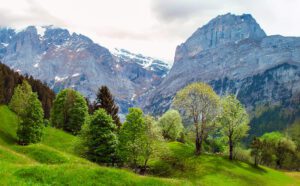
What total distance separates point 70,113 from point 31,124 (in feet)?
115

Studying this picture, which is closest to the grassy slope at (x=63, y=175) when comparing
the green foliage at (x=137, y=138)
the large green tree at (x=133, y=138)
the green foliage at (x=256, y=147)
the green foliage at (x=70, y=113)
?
the large green tree at (x=133, y=138)

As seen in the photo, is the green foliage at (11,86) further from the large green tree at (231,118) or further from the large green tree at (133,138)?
the large green tree at (231,118)

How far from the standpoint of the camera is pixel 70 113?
365 ft

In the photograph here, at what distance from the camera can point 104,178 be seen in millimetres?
37688

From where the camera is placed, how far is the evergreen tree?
75331mm

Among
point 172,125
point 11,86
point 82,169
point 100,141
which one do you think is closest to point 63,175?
point 82,169

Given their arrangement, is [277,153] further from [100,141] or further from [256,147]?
[100,141]

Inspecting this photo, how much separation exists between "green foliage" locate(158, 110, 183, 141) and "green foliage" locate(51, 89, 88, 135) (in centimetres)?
2994

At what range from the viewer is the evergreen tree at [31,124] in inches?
2966

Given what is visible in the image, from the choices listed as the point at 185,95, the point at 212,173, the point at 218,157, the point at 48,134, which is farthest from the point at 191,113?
the point at 48,134

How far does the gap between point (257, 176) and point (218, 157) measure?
10.4m

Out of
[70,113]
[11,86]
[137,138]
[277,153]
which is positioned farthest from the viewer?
[277,153]

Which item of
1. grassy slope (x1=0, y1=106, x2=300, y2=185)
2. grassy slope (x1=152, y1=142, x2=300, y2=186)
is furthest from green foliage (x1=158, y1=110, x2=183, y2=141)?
grassy slope (x1=152, y1=142, x2=300, y2=186)

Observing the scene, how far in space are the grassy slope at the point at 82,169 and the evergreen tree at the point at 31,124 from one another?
8.32 ft
